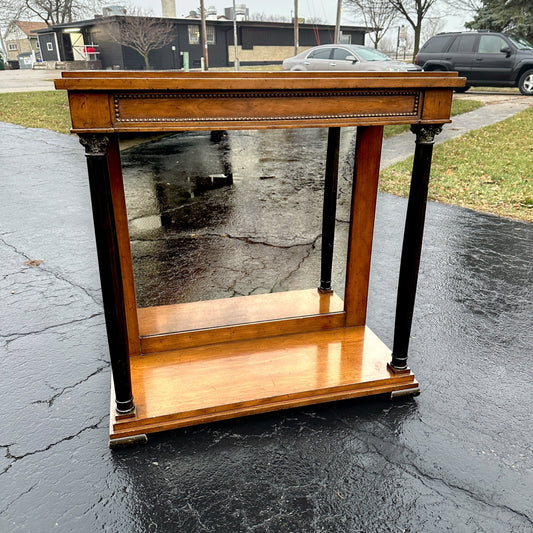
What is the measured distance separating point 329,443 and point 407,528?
424mm

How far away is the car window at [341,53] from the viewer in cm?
1378

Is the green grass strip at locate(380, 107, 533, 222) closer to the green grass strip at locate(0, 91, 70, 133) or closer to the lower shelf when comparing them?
the lower shelf

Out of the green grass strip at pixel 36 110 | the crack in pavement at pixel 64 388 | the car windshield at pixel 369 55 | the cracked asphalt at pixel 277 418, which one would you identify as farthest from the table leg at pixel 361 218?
the car windshield at pixel 369 55

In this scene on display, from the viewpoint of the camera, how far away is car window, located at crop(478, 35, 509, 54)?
14.1m

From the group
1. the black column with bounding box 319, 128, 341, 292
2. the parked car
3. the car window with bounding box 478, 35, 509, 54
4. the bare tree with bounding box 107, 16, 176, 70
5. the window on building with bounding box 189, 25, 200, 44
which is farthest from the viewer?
the window on building with bounding box 189, 25, 200, 44

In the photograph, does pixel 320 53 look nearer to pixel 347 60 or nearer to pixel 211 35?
pixel 347 60

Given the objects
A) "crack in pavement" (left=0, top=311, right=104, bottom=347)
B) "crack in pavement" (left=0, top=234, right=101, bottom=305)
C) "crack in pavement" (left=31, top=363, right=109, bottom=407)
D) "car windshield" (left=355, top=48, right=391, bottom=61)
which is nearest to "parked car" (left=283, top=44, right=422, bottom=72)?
"car windshield" (left=355, top=48, right=391, bottom=61)

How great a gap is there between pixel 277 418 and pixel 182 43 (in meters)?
40.3

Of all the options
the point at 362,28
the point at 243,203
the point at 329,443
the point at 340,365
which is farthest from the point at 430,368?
the point at 362,28

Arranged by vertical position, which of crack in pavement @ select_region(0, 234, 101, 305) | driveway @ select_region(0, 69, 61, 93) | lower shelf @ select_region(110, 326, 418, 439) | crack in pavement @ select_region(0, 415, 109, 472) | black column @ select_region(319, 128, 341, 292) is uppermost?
black column @ select_region(319, 128, 341, 292)

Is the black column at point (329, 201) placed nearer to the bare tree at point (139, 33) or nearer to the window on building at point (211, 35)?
the bare tree at point (139, 33)

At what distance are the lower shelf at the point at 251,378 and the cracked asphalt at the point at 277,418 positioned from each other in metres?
0.09

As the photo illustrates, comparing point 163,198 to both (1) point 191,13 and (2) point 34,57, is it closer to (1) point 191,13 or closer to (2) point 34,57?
(1) point 191,13

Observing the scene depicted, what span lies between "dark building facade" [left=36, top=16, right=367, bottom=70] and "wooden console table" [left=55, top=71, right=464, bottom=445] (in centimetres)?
3564
